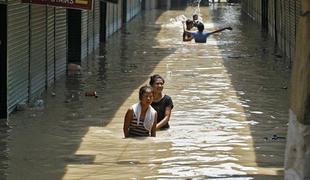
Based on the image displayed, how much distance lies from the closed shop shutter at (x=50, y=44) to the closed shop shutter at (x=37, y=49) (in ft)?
1.54

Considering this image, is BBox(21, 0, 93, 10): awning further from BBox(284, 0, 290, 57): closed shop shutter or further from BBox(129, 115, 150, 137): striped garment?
BBox(284, 0, 290, 57): closed shop shutter

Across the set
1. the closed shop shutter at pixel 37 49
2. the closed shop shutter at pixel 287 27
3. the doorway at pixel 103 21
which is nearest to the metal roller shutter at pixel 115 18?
the doorway at pixel 103 21

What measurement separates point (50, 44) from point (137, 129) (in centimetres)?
669

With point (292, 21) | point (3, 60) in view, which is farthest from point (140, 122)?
point (292, 21)

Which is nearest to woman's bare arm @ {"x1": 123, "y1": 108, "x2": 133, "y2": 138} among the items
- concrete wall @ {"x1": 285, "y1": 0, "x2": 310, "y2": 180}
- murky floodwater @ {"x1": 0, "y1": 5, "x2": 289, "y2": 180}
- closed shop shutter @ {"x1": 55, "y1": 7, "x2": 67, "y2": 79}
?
murky floodwater @ {"x1": 0, "y1": 5, "x2": 289, "y2": 180}

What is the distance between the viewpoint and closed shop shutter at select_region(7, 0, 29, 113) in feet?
43.3

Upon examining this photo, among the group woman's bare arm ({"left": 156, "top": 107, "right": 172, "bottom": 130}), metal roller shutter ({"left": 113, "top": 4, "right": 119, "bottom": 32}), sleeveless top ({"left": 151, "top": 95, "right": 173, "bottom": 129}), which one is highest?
sleeveless top ({"left": 151, "top": 95, "right": 173, "bottom": 129})

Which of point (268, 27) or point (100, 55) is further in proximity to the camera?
point (268, 27)

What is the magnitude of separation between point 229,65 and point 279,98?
6678 mm

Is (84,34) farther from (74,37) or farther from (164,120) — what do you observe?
(164,120)

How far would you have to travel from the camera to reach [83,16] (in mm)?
23562

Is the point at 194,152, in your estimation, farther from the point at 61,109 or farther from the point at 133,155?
the point at 61,109

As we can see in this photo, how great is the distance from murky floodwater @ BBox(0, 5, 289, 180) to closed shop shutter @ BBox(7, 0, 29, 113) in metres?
0.45

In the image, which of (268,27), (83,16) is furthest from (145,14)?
(83,16)
